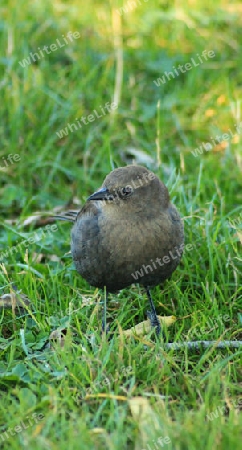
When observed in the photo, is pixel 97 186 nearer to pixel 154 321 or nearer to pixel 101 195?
pixel 101 195

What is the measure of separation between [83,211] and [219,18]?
3.94 metres

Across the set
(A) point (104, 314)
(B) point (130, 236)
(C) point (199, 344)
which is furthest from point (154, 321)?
(B) point (130, 236)

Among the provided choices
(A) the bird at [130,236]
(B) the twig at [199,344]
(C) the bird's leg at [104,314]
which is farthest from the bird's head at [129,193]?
(B) the twig at [199,344]

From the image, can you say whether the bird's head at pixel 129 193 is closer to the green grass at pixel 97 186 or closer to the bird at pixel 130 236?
the bird at pixel 130 236

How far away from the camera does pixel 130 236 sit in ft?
14.6

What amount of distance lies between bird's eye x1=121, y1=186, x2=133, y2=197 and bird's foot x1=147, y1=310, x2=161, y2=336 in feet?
2.57

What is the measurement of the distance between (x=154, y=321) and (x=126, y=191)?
2.70 feet

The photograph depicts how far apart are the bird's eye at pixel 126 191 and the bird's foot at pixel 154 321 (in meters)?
0.78

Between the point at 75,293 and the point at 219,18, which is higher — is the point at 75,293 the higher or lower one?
the lower one

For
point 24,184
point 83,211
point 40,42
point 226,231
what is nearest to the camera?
point 83,211

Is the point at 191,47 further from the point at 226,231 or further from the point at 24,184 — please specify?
the point at 226,231

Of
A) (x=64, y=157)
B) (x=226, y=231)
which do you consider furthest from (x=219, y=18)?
(x=226, y=231)

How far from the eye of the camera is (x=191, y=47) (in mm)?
7711

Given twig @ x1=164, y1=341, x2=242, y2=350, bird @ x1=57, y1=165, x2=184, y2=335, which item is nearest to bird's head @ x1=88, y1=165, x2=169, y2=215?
bird @ x1=57, y1=165, x2=184, y2=335
